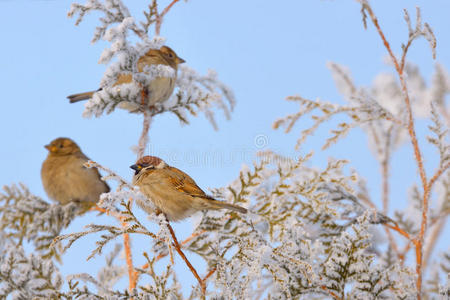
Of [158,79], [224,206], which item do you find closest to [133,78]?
[158,79]

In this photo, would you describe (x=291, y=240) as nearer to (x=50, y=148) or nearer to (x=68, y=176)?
(x=68, y=176)

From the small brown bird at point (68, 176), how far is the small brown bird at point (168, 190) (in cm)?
254

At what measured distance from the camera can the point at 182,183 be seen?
381 cm

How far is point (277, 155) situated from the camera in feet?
15.2

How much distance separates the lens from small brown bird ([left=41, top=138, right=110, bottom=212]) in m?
6.31

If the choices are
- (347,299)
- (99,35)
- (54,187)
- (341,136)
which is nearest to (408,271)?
(347,299)

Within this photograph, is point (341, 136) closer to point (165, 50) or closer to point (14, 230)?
point (165, 50)

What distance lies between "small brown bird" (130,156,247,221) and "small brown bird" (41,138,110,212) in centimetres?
254

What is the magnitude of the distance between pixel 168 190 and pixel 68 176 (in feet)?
10.6

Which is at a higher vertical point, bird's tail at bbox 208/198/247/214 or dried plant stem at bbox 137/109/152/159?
dried plant stem at bbox 137/109/152/159

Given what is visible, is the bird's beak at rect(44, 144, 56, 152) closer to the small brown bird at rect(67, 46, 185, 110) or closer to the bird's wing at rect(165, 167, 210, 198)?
the small brown bird at rect(67, 46, 185, 110)

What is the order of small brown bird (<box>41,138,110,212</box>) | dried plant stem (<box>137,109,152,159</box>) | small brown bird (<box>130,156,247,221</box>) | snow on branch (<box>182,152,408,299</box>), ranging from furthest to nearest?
small brown bird (<box>41,138,110,212</box>) < dried plant stem (<box>137,109,152,159</box>) < small brown bird (<box>130,156,247,221</box>) < snow on branch (<box>182,152,408,299</box>)

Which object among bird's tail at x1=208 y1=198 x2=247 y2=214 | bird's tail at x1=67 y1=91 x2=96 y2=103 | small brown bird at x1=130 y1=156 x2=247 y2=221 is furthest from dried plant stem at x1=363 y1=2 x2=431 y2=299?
bird's tail at x1=67 y1=91 x2=96 y2=103

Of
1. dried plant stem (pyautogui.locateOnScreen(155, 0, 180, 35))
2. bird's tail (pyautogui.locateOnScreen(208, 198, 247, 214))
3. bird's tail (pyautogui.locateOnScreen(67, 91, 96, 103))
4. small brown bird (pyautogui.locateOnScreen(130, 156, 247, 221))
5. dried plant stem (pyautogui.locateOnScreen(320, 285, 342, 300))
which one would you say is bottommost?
dried plant stem (pyautogui.locateOnScreen(320, 285, 342, 300))
